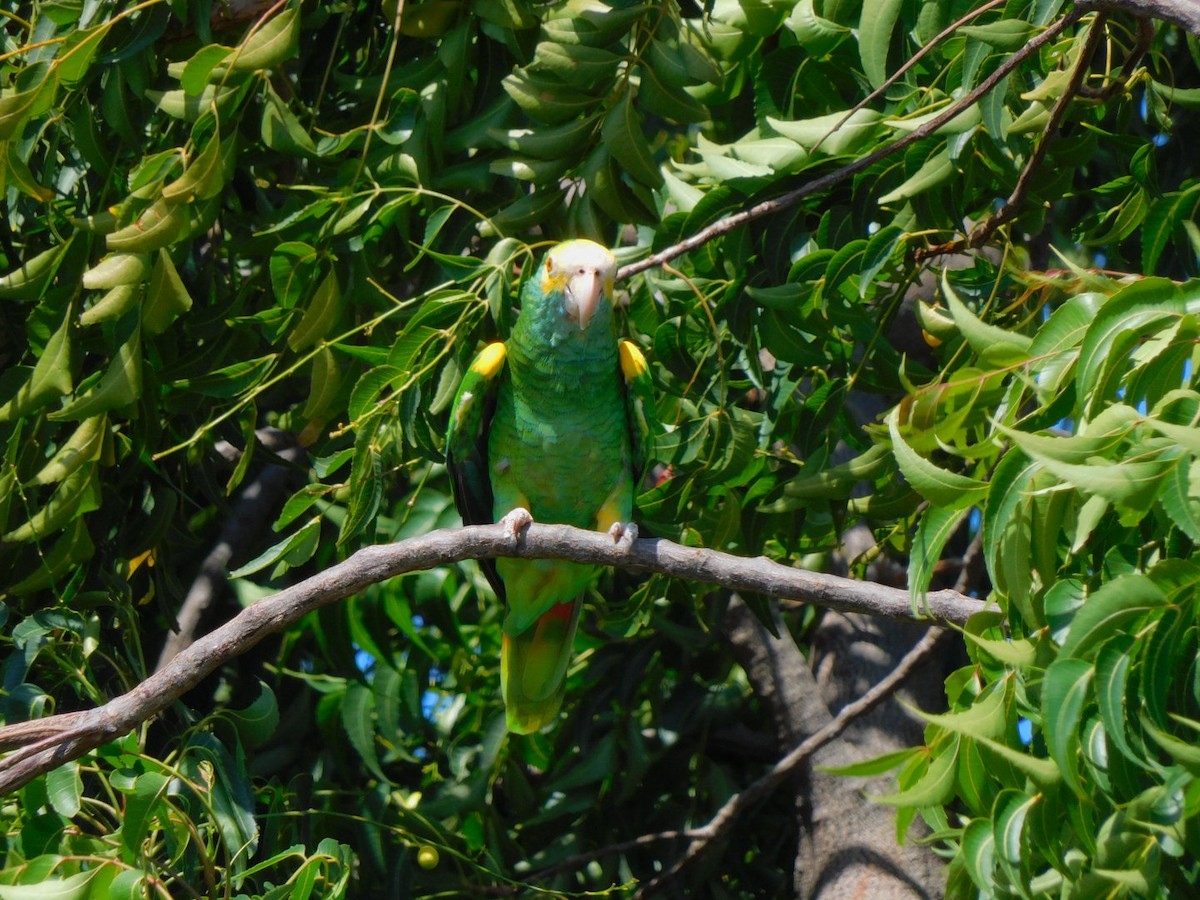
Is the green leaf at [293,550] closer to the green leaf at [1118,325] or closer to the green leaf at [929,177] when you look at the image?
the green leaf at [929,177]

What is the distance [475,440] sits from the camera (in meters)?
3.23

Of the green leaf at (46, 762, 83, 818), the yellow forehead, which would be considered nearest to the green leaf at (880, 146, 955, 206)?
the yellow forehead

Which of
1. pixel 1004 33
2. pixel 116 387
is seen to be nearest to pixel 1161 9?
pixel 1004 33

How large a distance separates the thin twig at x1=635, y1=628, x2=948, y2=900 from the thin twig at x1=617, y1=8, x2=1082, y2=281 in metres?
1.21

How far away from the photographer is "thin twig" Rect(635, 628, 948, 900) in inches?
124

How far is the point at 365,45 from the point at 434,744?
7.45ft

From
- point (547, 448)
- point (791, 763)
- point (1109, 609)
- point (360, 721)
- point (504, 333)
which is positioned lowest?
point (791, 763)

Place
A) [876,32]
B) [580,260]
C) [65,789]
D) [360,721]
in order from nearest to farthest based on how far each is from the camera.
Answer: [65,789] → [876,32] → [580,260] → [360,721]

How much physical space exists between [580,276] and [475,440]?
2.15 feet

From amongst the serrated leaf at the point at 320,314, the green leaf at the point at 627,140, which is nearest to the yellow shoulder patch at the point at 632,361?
the green leaf at the point at 627,140

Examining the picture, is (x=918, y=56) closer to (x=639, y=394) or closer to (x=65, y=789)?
(x=639, y=394)

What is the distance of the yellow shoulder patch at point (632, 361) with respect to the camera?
10.1 feet

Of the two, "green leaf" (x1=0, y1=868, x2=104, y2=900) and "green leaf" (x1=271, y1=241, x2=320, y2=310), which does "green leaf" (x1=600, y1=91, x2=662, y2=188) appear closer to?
"green leaf" (x1=271, y1=241, x2=320, y2=310)

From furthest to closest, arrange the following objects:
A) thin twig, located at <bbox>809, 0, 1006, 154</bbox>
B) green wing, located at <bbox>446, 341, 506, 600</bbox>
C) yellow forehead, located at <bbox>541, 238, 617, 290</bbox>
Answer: green wing, located at <bbox>446, 341, 506, 600</bbox>, yellow forehead, located at <bbox>541, 238, 617, 290</bbox>, thin twig, located at <bbox>809, 0, 1006, 154</bbox>
